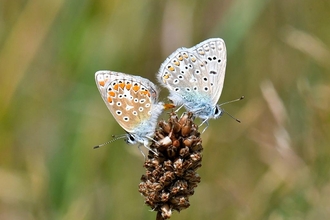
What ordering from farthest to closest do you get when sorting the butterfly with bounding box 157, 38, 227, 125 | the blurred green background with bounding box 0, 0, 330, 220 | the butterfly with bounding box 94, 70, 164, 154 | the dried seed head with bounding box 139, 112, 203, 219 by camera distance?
the blurred green background with bounding box 0, 0, 330, 220 → the butterfly with bounding box 157, 38, 227, 125 → the butterfly with bounding box 94, 70, 164, 154 → the dried seed head with bounding box 139, 112, 203, 219

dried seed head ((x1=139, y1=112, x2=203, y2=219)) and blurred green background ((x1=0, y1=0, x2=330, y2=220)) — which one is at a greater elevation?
dried seed head ((x1=139, y1=112, x2=203, y2=219))

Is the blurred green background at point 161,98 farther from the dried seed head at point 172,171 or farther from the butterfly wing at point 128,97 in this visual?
the dried seed head at point 172,171

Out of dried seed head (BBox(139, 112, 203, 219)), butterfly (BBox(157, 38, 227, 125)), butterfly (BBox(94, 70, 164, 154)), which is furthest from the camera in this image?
butterfly (BBox(157, 38, 227, 125))

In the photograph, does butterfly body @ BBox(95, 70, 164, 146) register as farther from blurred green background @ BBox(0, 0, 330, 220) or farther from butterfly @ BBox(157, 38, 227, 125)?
blurred green background @ BBox(0, 0, 330, 220)

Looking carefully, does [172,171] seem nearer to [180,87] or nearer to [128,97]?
[128,97]

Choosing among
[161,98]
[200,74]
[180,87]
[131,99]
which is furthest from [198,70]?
[161,98]

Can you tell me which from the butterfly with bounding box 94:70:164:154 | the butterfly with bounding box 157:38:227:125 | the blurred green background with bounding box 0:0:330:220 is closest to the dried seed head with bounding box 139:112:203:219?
the butterfly with bounding box 94:70:164:154

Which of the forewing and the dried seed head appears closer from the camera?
the dried seed head

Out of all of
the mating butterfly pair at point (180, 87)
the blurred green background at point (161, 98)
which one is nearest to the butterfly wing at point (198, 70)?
the mating butterfly pair at point (180, 87)
